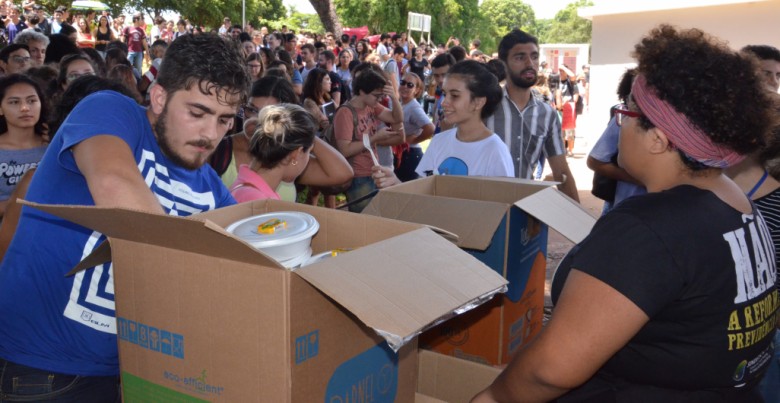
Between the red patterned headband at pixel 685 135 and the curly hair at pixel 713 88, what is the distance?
0.01m

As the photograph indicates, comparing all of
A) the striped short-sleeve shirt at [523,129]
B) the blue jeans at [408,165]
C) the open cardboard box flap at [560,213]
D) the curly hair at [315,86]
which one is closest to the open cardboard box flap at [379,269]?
the open cardboard box flap at [560,213]

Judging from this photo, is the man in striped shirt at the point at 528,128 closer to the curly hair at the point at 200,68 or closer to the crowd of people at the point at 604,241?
the crowd of people at the point at 604,241

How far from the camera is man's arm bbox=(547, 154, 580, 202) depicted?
14.0ft

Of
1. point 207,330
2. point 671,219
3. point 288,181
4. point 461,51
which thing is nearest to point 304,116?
point 288,181

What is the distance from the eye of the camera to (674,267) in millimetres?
1347

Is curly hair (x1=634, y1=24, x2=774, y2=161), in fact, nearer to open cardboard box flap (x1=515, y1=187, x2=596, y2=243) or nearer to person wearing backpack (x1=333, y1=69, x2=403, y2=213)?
open cardboard box flap (x1=515, y1=187, x2=596, y2=243)

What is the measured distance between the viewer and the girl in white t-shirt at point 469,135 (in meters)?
3.67

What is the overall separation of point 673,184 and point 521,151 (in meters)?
2.84

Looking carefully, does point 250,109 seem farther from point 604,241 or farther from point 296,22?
point 296,22

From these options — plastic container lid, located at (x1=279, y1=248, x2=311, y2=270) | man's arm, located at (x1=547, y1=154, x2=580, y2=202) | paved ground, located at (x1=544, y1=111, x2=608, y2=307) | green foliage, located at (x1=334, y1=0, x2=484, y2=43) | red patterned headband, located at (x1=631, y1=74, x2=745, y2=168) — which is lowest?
paved ground, located at (x1=544, y1=111, x2=608, y2=307)

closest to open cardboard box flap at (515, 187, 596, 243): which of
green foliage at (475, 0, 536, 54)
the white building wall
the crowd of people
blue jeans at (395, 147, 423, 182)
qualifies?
the crowd of people

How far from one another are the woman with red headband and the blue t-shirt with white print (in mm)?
1057

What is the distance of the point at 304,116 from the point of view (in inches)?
126

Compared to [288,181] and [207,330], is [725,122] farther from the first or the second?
[288,181]
